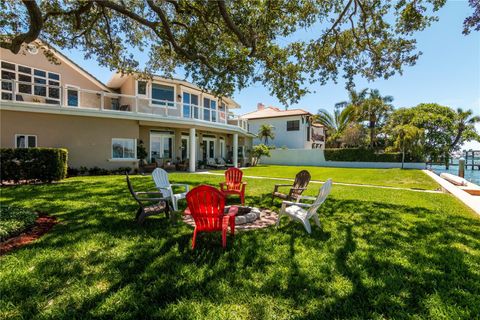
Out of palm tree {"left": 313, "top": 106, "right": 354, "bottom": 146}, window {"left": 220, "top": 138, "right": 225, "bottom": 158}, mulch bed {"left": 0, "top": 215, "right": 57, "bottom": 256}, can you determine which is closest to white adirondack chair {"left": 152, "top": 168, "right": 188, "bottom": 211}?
mulch bed {"left": 0, "top": 215, "right": 57, "bottom": 256}

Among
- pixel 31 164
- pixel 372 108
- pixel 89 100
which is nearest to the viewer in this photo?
pixel 31 164

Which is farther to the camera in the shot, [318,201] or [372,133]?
[372,133]

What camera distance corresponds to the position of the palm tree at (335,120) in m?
35.0

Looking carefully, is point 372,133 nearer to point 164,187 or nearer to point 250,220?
point 250,220

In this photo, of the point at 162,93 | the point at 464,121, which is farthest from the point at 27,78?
the point at 464,121

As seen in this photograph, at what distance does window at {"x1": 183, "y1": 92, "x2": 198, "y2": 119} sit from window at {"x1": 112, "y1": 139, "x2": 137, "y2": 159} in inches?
176

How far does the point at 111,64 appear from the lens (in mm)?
12812

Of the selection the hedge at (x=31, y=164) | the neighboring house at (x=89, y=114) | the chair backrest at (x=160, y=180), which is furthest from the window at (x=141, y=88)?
the chair backrest at (x=160, y=180)

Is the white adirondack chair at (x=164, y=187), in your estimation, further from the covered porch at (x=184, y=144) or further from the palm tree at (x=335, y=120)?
the palm tree at (x=335, y=120)

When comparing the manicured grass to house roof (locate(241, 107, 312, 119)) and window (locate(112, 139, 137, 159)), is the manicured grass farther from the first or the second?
house roof (locate(241, 107, 312, 119))

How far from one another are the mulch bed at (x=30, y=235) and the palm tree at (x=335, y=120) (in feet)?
116

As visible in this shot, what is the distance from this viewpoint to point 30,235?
492 cm

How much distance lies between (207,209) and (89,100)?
16497 mm

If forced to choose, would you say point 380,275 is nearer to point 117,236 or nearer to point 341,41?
Result: point 117,236
